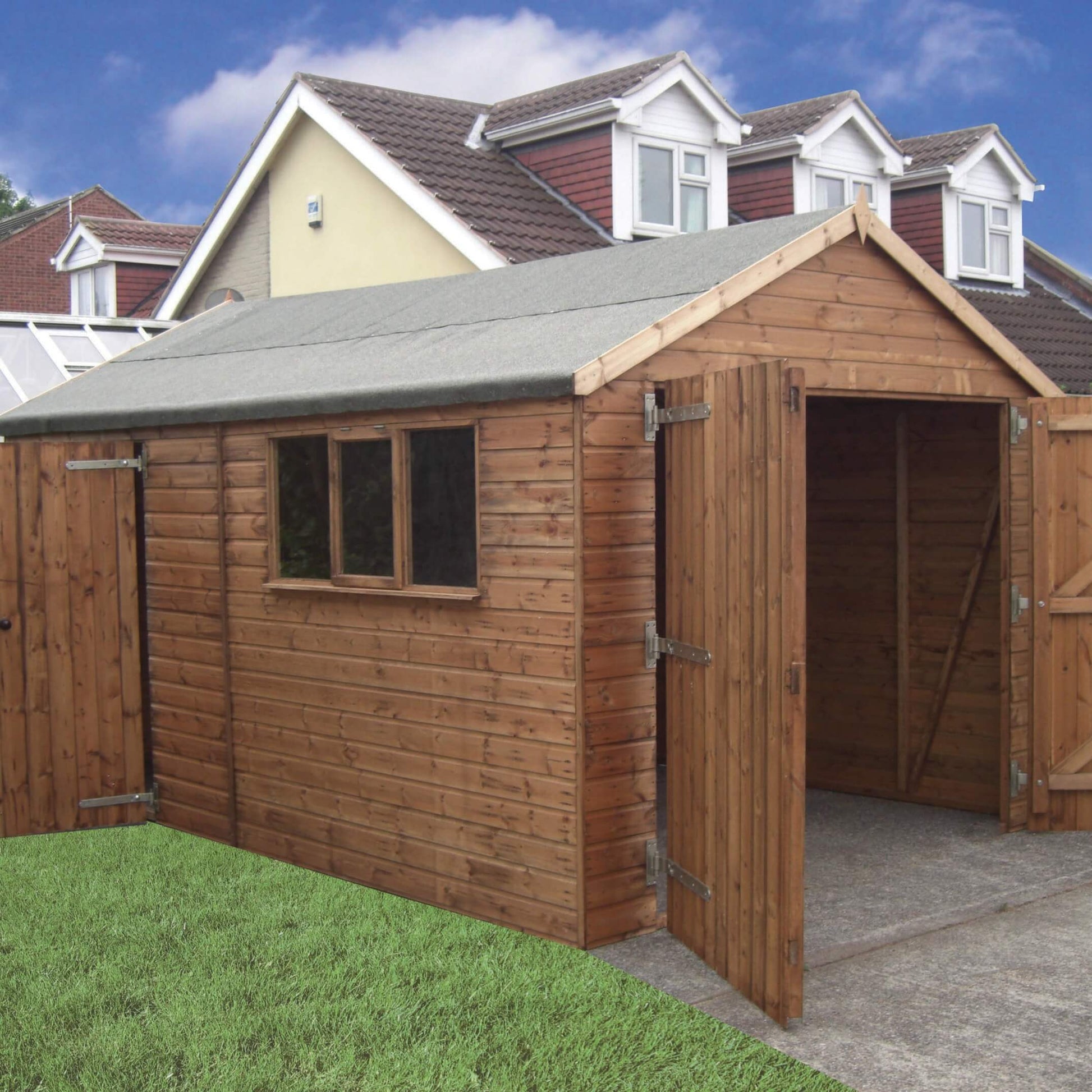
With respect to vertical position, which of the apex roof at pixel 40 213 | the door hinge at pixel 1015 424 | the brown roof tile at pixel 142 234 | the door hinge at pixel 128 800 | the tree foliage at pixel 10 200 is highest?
the tree foliage at pixel 10 200

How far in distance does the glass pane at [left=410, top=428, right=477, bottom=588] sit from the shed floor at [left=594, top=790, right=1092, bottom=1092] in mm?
1911

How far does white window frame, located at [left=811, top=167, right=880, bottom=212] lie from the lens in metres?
20.2

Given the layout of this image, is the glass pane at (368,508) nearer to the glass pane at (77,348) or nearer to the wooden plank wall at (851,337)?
the wooden plank wall at (851,337)

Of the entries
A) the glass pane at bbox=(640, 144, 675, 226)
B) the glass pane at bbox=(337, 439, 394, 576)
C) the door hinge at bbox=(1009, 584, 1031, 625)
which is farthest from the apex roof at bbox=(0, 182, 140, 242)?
the door hinge at bbox=(1009, 584, 1031, 625)

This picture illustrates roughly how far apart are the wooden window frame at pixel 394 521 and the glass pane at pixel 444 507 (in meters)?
0.03

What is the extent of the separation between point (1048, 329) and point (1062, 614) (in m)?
13.5

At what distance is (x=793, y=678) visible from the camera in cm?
538

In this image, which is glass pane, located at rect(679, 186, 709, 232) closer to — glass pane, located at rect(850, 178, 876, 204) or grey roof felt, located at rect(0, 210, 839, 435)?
glass pane, located at rect(850, 178, 876, 204)

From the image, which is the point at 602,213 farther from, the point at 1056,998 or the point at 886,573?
the point at 1056,998

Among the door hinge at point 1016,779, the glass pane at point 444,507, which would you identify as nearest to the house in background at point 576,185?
the glass pane at point 444,507

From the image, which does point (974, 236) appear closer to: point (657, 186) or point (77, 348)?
point (657, 186)

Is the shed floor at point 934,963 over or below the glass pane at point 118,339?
below

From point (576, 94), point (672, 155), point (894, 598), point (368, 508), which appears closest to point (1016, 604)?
point (894, 598)

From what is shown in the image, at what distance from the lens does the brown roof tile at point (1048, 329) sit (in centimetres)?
1883
